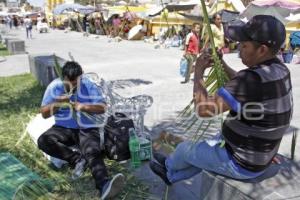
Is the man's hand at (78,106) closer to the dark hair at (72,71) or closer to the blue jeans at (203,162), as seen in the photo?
the dark hair at (72,71)

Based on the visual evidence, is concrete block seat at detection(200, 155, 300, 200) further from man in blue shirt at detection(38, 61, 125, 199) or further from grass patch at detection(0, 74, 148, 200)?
man in blue shirt at detection(38, 61, 125, 199)

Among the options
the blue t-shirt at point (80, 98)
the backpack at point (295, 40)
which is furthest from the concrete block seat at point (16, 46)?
the blue t-shirt at point (80, 98)

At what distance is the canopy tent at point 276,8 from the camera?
47.4 feet

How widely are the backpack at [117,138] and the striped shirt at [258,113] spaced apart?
172cm

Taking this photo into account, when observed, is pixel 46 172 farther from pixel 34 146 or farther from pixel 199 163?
pixel 199 163

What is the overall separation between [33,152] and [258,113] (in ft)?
11.0

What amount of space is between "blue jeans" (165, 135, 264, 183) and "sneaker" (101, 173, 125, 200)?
19.6 inches

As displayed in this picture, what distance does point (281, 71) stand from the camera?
2.72 metres

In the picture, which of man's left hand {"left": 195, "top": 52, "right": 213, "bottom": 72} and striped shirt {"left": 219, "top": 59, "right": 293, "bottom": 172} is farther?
man's left hand {"left": 195, "top": 52, "right": 213, "bottom": 72}

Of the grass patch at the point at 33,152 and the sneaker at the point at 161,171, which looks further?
the grass patch at the point at 33,152

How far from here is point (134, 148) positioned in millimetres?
4551

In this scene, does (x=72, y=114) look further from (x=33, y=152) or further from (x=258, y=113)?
(x=258, y=113)

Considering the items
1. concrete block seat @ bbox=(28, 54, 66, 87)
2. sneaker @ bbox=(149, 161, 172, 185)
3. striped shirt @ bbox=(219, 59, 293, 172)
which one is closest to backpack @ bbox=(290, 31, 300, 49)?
concrete block seat @ bbox=(28, 54, 66, 87)

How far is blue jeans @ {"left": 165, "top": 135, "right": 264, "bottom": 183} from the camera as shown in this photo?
2.95 meters
